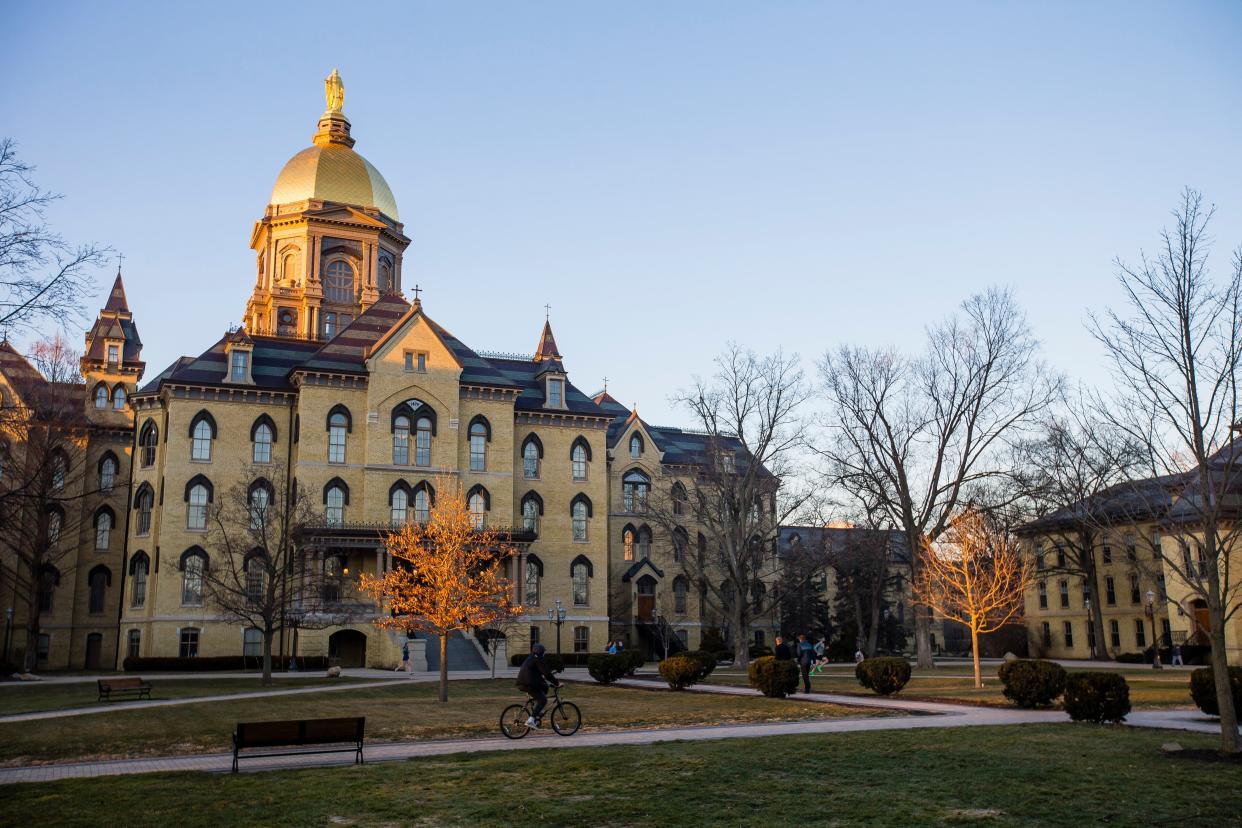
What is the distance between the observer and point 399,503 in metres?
54.4

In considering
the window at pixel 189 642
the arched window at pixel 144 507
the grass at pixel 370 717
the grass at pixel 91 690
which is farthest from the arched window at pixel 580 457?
the grass at pixel 370 717

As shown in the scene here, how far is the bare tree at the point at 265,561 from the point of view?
1576 inches

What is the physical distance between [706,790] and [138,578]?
47252mm

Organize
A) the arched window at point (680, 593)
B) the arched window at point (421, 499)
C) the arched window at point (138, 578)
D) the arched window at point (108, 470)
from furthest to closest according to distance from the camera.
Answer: the arched window at point (680, 593)
the arched window at point (108, 470)
the arched window at point (421, 499)
the arched window at point (138, 578)

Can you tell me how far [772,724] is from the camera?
72.4 feet

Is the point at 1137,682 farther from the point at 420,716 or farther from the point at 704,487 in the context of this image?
the point at 704,487

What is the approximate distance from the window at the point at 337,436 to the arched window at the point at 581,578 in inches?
580

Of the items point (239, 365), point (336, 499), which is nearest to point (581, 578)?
point (336, 499)

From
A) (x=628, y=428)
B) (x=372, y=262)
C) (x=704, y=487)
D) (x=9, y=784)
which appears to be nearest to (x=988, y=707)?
(x=9, y=784)

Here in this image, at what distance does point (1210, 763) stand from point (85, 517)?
5556 centimetres

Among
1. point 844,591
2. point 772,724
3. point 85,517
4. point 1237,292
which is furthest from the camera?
point 844,591

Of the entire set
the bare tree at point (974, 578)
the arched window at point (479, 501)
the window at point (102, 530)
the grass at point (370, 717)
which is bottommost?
the grass at point (370, 717)

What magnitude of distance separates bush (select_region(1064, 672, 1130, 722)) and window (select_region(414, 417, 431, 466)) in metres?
39.4

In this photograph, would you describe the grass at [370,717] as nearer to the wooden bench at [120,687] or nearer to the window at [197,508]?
the wooden bench at [120,687]
